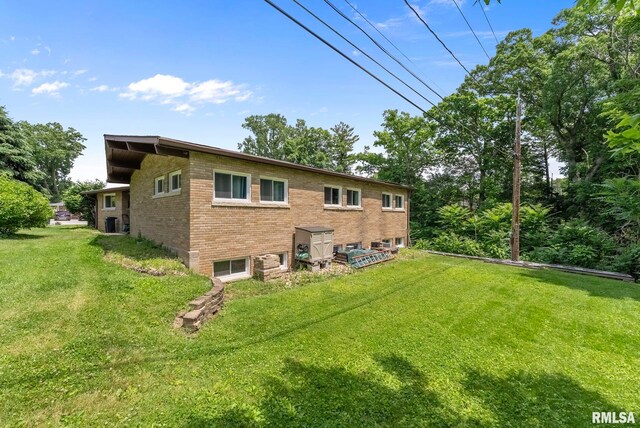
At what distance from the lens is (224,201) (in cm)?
810

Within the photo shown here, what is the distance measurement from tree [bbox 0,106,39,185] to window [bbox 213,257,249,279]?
858 inches

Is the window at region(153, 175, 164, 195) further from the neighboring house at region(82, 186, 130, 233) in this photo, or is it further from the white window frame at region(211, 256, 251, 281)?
the neighboring house at region(82, 186, 130, 233)

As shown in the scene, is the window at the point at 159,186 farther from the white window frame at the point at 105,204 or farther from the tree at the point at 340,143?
the tree at the point at 340,143

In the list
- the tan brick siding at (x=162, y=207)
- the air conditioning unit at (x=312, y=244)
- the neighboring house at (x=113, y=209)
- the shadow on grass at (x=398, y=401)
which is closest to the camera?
the shadow on grass at (x=398, y=401)

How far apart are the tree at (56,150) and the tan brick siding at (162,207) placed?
46.8 meters

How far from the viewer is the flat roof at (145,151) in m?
6.95

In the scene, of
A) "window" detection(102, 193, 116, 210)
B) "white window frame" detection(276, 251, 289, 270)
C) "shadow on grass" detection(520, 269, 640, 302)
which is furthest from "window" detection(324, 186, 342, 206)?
"window" detection(102, 193, 116, 210)

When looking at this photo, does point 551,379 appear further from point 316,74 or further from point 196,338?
point 316,74

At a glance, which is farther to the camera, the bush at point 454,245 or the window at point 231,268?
the bush at point 454,245

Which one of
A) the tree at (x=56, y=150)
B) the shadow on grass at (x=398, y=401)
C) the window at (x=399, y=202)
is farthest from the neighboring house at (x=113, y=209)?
the tree at (x=56, y=150)

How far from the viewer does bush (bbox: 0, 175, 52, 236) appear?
11.5 m

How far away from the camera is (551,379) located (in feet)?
12.7

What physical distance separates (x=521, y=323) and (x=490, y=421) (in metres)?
3.68

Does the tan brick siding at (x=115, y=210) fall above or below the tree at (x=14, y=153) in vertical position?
below
